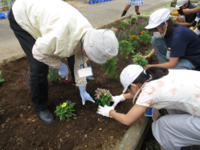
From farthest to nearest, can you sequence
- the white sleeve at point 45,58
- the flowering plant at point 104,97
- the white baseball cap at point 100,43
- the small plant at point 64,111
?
the flowering plant at point 104,97 → the small plant at point 64,111 → the white sleeve at point 45,58 → the white baseball cap at point 100,43

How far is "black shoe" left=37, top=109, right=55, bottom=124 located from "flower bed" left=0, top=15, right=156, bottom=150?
5 centimetres

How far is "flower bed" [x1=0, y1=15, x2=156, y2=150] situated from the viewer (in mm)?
1506

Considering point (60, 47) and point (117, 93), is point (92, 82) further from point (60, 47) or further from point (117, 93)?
point (60, 47)

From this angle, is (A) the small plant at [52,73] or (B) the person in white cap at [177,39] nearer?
(B) the person in white cap at [177,39]

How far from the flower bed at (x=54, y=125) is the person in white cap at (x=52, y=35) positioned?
15.1 inches

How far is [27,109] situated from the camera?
1825 mm

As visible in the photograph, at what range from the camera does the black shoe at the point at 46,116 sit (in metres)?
1.67

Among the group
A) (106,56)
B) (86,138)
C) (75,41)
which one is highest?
(75,41)

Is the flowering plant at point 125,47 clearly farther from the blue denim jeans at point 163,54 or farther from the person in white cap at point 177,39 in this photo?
the person in white cap at point 177,39

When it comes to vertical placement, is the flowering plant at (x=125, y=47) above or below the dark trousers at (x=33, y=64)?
below

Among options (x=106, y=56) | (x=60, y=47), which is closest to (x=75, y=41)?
(x=60, y=47)

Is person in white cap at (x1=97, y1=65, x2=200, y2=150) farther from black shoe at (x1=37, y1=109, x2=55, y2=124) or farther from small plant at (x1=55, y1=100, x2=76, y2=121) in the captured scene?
black shoe at (x1=37, y1=109, x2=55, y2=124)

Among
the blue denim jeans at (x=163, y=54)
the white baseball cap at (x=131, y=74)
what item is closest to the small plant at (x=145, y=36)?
the blue denim jeans at (x=163, y=54)

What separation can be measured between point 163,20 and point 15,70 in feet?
8.12
